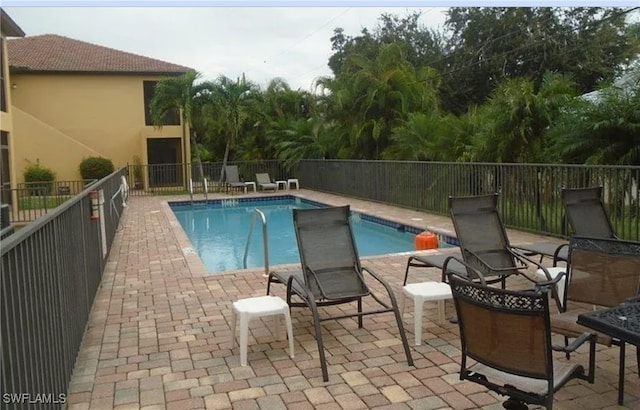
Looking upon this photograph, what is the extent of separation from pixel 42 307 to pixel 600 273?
10.9 ft

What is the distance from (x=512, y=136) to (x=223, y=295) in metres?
7.03

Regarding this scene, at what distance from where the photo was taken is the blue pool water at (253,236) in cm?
1007

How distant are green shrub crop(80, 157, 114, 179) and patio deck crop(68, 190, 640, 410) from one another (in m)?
15.9

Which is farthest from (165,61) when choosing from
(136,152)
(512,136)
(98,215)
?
(98,215)

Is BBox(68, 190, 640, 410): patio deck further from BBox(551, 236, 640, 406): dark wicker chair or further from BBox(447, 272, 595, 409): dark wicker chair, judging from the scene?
BBox(447, 272, 595, 409): dark wicker chair


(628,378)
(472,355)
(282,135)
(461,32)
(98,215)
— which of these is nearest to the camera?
(472,355)

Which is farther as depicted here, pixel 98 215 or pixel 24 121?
pixel 24 121

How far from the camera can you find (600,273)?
12.0 ft

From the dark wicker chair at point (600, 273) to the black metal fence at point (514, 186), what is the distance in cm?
452

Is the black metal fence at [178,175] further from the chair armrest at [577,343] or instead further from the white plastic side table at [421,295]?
the chair armrest at [577,343]

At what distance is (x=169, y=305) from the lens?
5.51 meters

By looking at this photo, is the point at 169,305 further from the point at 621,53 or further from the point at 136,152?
the point at 621,53

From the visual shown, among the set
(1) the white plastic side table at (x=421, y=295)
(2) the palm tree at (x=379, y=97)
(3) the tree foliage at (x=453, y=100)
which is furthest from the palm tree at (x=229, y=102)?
(1) the white plastic side table at (x=421, y=295)

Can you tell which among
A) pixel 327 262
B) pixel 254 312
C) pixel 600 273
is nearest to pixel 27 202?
pixel 327 262
